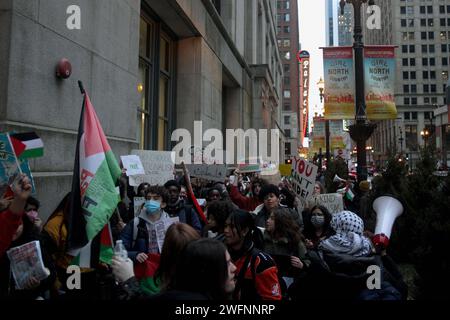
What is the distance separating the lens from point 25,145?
3.63 metres

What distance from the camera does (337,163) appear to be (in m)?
22.5

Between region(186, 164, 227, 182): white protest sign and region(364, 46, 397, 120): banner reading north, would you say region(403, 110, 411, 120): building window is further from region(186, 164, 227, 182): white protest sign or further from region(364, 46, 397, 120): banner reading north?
region(186, 164, 227, 182): white protest sign

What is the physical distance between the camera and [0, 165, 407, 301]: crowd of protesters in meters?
2.22

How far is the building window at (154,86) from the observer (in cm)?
1334

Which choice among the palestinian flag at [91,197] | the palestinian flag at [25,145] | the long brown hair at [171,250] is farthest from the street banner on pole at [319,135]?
the long brown hair at [171,250]

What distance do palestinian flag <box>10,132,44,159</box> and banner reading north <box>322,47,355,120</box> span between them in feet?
34.5

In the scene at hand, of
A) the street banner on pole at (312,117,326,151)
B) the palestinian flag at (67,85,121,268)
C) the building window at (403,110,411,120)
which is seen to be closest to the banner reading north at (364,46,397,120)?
the palestinian flag at (67,85,121,268)

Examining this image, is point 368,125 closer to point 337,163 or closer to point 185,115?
point 185,115

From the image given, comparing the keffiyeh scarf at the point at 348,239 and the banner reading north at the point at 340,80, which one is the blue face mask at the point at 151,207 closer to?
the keffiyeh scarf at the point at 348,239

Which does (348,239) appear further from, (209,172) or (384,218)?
(209,172)

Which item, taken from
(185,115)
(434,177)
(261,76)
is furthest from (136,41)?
(261,76)

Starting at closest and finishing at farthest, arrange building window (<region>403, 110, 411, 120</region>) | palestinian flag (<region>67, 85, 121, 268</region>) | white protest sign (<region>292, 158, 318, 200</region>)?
palestinian flag (<region>67, 85, 121, 268</region>) → white protest sign (<region>292, 158, 318, 200</region>) → building window (<region>403, 110, 411, 120</region>)

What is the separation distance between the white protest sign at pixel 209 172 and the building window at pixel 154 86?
374cm

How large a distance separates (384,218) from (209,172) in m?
5.44
